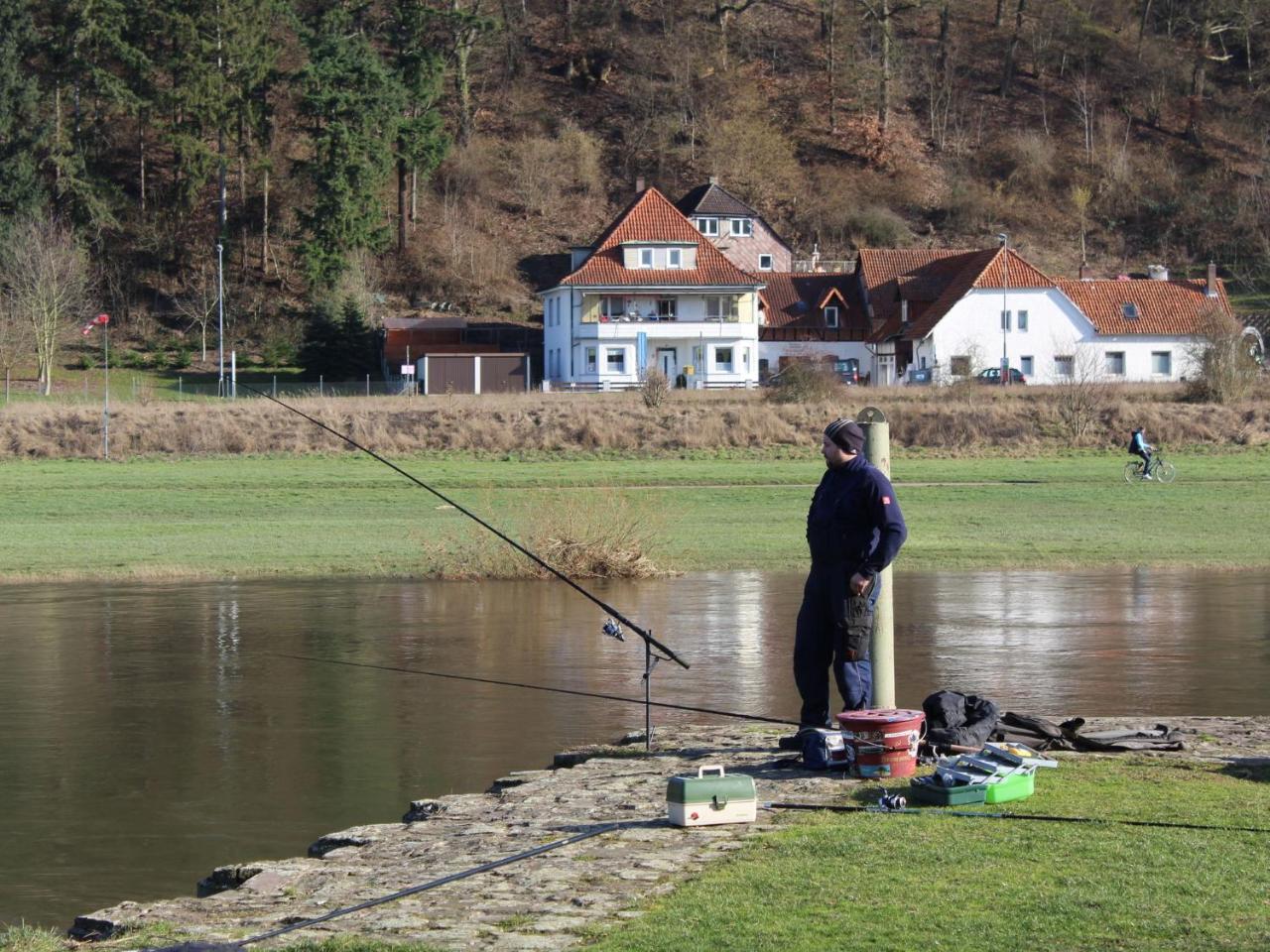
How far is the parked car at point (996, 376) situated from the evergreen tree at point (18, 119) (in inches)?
1821

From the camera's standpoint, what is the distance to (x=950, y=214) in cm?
10406

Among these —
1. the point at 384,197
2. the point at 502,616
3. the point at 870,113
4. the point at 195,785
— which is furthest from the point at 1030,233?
the point at 195,785

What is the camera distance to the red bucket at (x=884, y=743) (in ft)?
28.7

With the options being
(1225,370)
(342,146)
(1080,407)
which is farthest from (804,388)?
(342,146)

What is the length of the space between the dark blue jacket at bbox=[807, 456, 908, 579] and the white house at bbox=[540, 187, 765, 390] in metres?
66.3

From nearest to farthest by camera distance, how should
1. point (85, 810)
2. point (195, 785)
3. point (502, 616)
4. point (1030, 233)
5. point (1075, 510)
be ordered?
point (85, 810) → point (195, 785) → point (502, 616) → point (1075, 510) → point (1030, 233)

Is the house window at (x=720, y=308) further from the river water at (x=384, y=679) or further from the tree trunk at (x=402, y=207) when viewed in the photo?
the river water at (x=384, y=679)

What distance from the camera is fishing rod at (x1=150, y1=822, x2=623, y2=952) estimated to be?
6066 millimetres

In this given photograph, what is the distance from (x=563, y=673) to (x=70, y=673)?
4298 mm

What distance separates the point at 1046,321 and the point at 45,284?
4644 cm

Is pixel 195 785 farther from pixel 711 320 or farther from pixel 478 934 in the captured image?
pixel 711 320

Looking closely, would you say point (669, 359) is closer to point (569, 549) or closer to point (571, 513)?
point (571, 513)

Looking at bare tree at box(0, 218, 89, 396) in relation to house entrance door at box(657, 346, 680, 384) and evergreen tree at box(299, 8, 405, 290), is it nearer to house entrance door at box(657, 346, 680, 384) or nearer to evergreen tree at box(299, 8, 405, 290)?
evergreen tree at box(299, 8, 405, 290)

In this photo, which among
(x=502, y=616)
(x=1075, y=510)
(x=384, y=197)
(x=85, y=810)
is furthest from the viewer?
(x=384, y=197)
